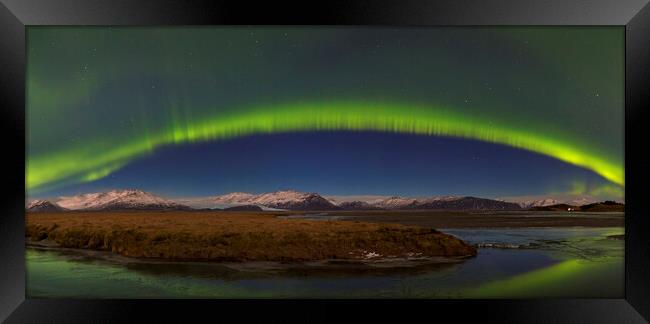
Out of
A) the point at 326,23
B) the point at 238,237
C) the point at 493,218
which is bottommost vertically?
the point at 238,237

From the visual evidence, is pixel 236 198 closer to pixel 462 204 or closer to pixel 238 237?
pixel 238 237

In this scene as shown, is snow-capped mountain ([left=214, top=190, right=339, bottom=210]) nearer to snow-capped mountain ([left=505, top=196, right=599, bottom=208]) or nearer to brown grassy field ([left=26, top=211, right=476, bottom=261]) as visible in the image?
brown grassy field ([left=26, top=211, right=476, bottom=261])

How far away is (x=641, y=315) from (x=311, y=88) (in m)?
3.18

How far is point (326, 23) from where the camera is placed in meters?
2.93

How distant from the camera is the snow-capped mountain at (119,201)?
3000mm

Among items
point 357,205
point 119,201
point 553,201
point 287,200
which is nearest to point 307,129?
point 287,200

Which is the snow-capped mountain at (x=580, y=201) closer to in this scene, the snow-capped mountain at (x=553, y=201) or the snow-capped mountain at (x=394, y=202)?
the snow-capped mountain at (x=553, y=201)

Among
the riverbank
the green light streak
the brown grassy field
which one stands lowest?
the brown grassy field

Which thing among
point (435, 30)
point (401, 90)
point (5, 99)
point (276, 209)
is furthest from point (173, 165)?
point (435, 30)

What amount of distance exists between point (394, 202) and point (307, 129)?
0.93 metres

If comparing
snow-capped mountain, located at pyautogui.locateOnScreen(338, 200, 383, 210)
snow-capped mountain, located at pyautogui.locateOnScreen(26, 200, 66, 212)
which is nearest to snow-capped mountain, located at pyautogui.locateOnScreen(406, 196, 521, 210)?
→ snow-capped mountain, located at pyautogui.locateOnScreen(338, 200, 383, 210)

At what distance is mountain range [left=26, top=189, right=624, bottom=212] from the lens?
3.00 metres

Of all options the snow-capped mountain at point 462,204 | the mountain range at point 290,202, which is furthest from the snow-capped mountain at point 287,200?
the snow-capped mountain at point 462,204

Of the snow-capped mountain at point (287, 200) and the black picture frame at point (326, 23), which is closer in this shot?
the black picture frame at point (326, 23)
